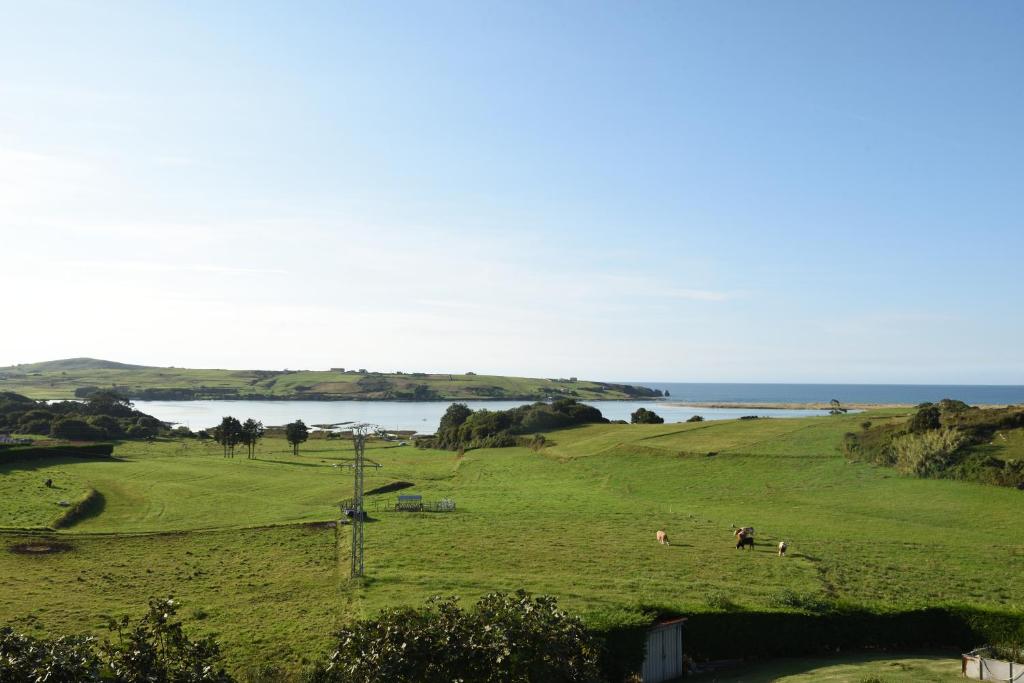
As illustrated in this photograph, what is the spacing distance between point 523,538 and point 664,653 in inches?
889

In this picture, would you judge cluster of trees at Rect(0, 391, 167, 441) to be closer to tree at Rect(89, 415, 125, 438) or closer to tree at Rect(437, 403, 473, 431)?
tree at Rect(89, 415, 125, 438)


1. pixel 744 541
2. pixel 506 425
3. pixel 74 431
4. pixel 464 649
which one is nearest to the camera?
pixel 464 649

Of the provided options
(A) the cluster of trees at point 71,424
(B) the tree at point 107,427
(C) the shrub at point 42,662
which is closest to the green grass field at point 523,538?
(C) the shrub at point 42,662

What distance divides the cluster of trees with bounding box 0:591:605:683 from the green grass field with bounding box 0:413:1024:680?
25.5 ft

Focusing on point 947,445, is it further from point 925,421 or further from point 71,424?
point 71,424

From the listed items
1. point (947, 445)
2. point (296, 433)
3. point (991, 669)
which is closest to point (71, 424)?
point (296, 433)

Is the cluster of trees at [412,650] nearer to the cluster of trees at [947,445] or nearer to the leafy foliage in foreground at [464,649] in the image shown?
the leafy foliage in foreground at [464,649]

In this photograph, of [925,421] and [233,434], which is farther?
[233,434]

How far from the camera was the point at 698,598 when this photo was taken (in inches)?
1228

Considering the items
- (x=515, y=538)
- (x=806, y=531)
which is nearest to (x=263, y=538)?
(x=515, y=538)

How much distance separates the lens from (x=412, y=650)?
704 inches

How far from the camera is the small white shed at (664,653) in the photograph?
80.2ft

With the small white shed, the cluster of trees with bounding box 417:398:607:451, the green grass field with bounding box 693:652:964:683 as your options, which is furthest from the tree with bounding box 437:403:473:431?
the green grass field with bounding box 693:652:964:683

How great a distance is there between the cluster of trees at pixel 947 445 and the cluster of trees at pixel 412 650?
5484 cm
